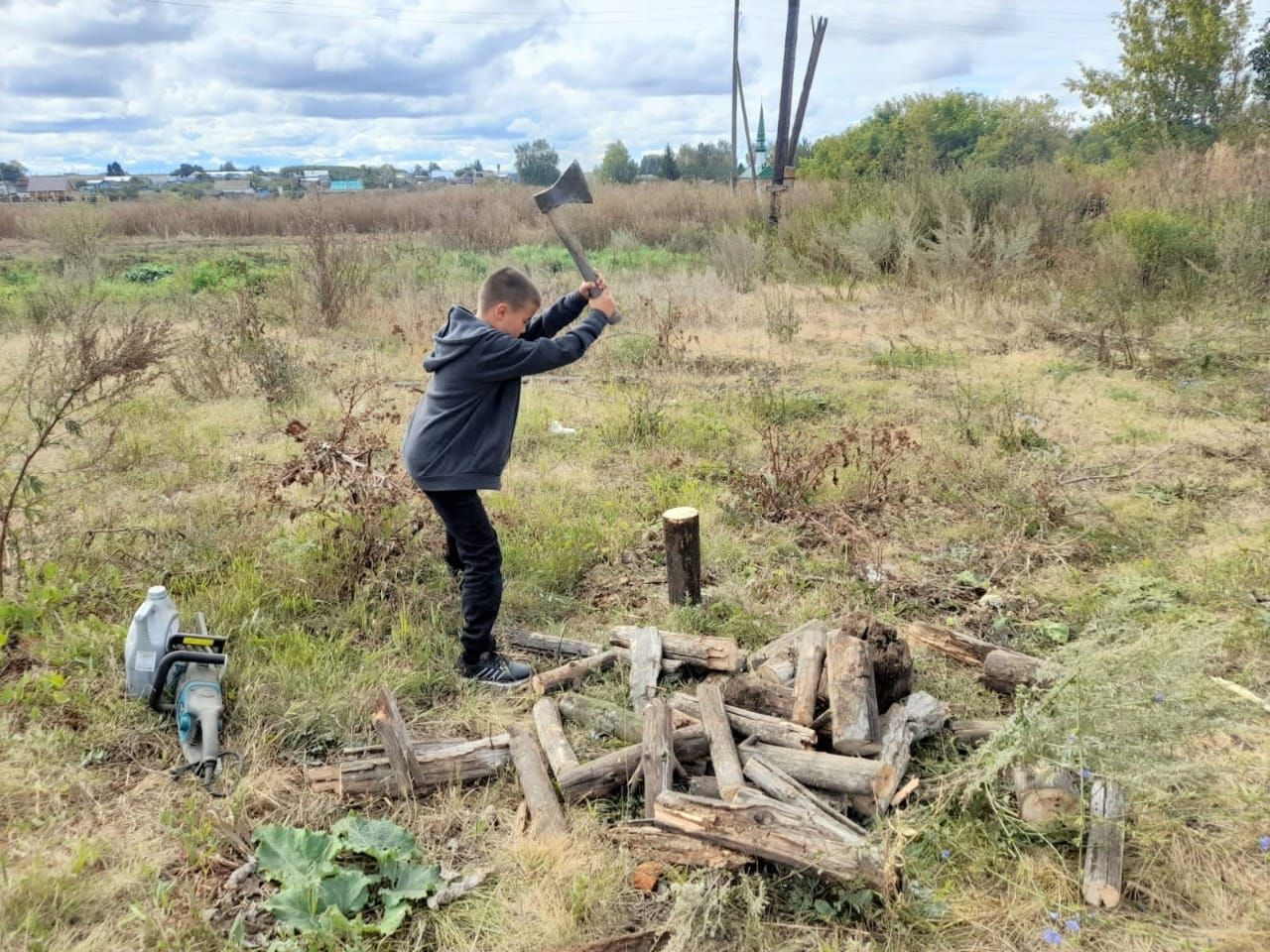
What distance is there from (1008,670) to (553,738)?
74.4 inches

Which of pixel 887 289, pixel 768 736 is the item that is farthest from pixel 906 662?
pixel 887 289

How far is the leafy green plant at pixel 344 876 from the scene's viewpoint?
2.36 metres

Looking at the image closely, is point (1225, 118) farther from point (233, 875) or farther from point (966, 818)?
point (233, 875)

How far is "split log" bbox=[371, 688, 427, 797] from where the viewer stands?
2925 millimetres

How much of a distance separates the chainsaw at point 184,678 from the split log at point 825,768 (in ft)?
6.38

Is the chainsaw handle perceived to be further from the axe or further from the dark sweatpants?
the axe

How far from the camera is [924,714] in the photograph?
311 cm

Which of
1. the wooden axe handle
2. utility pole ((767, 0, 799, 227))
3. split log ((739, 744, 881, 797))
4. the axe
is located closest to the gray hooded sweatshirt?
the wooden axe handle

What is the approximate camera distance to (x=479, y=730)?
134 inches

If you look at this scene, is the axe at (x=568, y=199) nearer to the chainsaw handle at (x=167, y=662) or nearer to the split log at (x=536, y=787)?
the split log at (x=536, y=787)

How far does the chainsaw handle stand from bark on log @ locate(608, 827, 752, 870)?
174 centimetres

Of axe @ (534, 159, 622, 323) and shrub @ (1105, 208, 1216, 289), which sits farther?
shrub @ (1105, 208, 1216, 289)

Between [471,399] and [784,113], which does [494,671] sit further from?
[784,113]

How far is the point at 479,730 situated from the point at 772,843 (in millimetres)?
1398
